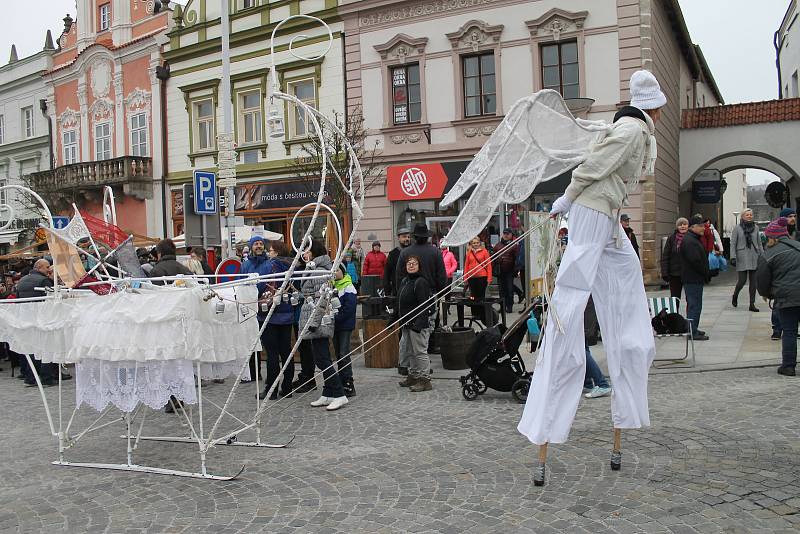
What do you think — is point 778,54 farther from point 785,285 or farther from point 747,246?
point 785,285

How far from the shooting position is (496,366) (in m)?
7.25

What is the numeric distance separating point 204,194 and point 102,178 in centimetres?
1716

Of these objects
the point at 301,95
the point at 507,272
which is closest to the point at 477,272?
the point at 507,272

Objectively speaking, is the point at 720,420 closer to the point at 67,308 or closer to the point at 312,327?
the point at 312,327

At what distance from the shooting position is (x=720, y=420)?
599 centimetres

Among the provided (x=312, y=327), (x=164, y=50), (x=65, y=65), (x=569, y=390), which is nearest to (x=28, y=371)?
(x=312, y=327)

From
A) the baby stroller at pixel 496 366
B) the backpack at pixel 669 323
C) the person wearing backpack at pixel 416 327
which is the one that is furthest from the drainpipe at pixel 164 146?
the baby stroller at pixel 496 366

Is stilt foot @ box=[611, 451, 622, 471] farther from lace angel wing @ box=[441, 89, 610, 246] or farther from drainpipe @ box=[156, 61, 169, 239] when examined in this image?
drainpipe @ box=[156, 61, 169, 239]

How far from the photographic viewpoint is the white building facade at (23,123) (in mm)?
32062

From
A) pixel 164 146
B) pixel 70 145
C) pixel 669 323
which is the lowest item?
pixel 669 323

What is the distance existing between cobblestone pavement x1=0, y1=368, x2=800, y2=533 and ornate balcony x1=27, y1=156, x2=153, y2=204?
69.5ft

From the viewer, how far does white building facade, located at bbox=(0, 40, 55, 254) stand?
1262 inches

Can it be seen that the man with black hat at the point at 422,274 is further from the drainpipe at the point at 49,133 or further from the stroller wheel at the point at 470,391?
the drainpipe at the point at 49,133

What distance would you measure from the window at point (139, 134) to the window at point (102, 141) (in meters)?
1.61
